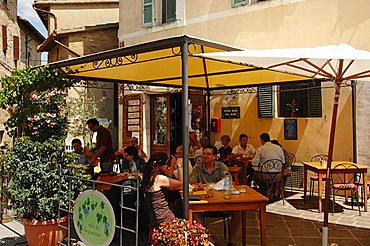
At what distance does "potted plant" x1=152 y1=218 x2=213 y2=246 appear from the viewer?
3.56 metres

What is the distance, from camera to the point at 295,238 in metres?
5.70

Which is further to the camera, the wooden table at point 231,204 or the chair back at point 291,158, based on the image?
the chair back at point 291,158

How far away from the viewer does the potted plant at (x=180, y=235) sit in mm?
3562

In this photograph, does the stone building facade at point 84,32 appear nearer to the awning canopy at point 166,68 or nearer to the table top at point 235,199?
the awning canopy at point 166,68

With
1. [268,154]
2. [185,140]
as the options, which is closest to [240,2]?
[268,154]

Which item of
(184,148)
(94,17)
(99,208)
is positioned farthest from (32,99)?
(94,17)

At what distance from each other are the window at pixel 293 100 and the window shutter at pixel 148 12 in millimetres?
4209

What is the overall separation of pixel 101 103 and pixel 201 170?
11.1 m

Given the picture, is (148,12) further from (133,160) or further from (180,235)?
(180,235)

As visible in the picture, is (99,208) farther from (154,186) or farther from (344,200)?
(344,200)

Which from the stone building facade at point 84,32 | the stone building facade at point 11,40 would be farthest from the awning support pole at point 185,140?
the stone building facade at point 11,40

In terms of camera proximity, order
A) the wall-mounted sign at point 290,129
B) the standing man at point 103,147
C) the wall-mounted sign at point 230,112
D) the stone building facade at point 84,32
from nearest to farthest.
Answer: the standing man at point 103,147 → the wall-mounted sign at point 290,129 → the wall-mounted sign at point 230,112 → the stone building facade at point 84,32

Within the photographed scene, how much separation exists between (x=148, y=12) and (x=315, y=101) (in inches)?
230

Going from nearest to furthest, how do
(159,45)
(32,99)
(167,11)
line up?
(159,45) → (32,99) → (167,11)
